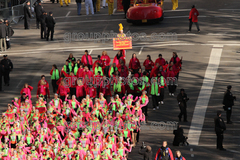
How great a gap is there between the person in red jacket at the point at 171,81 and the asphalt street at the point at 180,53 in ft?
1.24

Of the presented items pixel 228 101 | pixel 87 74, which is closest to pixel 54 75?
pixel 87 74

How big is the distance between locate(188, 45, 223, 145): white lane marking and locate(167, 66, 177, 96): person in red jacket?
4.44 ft

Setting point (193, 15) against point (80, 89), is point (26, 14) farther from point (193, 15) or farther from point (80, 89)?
point (80, 89)

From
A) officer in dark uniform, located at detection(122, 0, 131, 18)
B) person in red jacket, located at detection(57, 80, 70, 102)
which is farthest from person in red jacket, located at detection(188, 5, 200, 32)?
person in red jacket, located at detection(57, 80, 70, 102)

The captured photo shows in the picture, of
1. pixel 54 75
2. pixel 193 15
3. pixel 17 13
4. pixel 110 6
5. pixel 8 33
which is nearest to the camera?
pixel 54 75

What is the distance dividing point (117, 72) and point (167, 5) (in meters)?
20.3

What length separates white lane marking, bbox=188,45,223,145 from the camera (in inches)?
734

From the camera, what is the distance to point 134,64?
23.3m

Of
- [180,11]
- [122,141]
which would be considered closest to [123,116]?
[122,141]

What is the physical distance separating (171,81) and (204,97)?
1.79 m

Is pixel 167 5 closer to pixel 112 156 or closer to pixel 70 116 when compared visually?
pixel 70 116

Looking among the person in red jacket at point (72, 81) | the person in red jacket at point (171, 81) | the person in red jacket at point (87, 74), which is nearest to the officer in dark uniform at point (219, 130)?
the person in red jacket at point (171, 81)

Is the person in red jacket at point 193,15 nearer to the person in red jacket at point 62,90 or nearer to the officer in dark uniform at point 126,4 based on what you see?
the officer in dark uniform at point 126,4

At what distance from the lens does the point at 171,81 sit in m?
22.2
